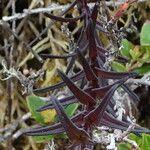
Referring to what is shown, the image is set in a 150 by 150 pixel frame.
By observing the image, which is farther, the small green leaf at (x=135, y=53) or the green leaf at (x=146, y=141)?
the small green leaf at (x=135, y=53)

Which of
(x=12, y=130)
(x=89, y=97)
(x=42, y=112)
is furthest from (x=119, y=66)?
(x=89, y=97)

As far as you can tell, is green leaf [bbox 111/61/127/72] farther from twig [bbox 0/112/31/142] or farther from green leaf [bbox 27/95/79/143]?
twig [bbox 0/112/31/142]

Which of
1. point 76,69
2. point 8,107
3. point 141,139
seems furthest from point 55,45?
point 141,139

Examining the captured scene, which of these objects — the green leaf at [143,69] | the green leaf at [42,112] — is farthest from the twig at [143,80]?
the green leaf at [42,112]

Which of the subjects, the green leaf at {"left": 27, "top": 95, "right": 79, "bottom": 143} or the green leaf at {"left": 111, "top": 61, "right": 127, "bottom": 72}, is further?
the green leaf at {"left": 111, "top": 61, "right": 127, "bottom": 72}

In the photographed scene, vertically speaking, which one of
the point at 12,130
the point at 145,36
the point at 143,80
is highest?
the point at 145,36

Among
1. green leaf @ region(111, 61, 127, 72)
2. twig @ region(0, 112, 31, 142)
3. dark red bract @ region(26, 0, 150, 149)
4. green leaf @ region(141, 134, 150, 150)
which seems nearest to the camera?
dark red bract @ region(26, 0, 150, 149)

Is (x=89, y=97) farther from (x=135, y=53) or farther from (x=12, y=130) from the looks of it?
(x=12, y=130)

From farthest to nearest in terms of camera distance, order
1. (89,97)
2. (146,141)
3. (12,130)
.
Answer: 1. (12,130)
2. (146,141)
3. (89,97)

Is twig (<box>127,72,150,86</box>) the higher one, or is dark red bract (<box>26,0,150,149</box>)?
dark red bract (<box>26,0,150,149</box>)

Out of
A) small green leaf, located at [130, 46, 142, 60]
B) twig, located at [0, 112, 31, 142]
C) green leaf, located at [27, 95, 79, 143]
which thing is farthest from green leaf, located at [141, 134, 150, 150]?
twig, located at [0, 112, 31, 142]

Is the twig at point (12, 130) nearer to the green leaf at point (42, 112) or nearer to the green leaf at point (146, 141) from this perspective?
the green leaf at point (42, 112)
